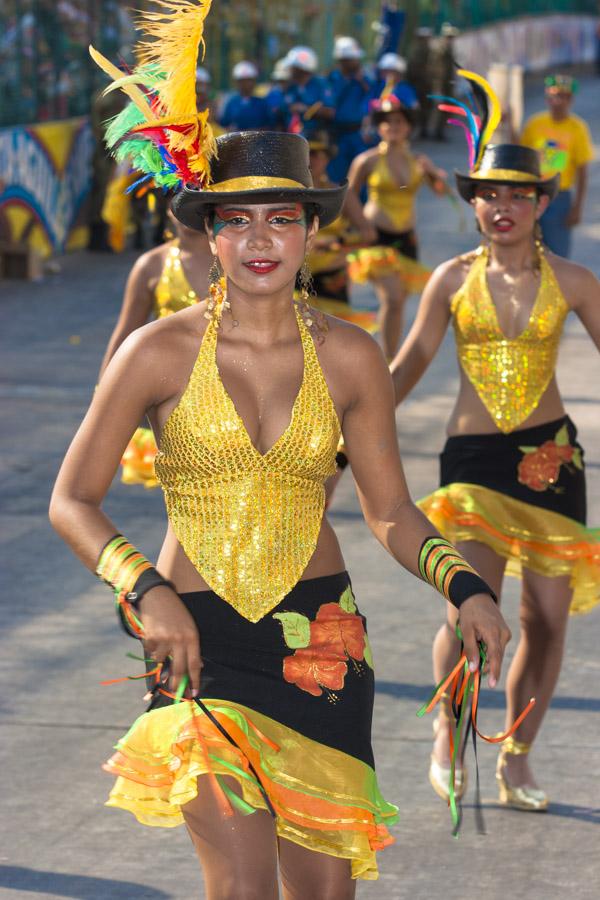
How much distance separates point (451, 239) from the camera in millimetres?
21500

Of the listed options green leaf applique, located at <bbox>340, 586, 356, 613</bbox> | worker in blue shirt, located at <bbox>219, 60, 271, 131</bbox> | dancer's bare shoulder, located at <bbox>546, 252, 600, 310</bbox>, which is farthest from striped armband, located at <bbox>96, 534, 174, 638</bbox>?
worker in blue shirt, located at <bbox>219, 60, 271, 131</bbox>

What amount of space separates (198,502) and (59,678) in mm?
3209

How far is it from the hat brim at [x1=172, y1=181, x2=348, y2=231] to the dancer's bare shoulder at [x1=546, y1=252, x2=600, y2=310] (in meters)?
2.15

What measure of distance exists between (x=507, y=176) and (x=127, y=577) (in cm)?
302

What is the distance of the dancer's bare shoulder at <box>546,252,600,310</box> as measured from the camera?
6.03 meters

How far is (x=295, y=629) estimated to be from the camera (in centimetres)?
385

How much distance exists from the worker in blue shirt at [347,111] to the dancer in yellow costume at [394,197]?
25.1 ft

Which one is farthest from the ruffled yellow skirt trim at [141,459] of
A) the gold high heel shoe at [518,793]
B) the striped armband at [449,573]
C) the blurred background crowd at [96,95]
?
the blurred background crowd at [96,95]

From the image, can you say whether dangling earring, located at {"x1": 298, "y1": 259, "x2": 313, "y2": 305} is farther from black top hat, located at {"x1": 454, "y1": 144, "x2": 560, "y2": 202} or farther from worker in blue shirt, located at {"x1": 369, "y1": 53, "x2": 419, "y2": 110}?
worker in blue shirt, located at {"x1": 369, "y1": 53, "x2": 419, "y2": 110}

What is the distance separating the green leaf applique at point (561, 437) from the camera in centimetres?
602

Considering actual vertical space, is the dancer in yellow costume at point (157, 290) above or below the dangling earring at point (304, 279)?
below

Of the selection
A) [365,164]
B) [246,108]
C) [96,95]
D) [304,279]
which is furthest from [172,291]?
[246,108]

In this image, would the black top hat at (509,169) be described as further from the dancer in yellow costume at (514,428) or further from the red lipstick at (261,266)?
the red lipstick at (261,266)

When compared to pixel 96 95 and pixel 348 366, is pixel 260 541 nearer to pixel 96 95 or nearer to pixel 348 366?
pixel 348 366
